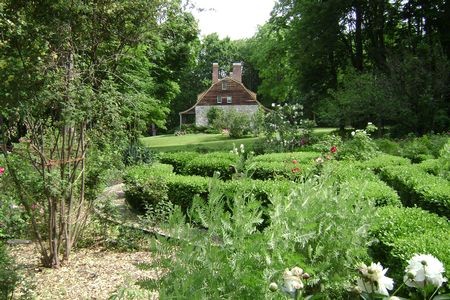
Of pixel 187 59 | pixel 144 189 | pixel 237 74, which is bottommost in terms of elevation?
pixel 144 189

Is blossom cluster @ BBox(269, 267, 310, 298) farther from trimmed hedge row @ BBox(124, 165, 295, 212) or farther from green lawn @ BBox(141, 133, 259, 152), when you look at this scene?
green lawn @ BBox(141, 133, 259, 152)

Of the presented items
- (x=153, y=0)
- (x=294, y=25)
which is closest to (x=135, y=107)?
(x=153, y=0)

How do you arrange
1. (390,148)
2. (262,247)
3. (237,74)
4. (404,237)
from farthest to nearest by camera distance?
(237,74), (390,148), (404,237), (262,247)

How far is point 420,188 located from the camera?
5191 mm

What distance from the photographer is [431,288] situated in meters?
2.31

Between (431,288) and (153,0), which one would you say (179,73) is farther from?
(431,288)

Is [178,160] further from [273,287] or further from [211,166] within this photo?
[273,287]

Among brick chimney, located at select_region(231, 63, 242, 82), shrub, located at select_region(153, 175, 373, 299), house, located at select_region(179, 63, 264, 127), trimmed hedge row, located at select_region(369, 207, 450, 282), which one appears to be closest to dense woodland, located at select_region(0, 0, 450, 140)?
shrub, located at select_region(153, 175, 373, 299)

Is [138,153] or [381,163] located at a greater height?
[381,163]

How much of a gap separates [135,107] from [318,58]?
662 inches

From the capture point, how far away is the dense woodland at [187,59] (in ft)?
14.5

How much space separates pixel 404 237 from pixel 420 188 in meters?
2.21

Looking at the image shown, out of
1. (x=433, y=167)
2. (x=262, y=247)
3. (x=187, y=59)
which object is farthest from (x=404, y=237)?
(x=187, y=59)

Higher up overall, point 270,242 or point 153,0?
point 153,0
